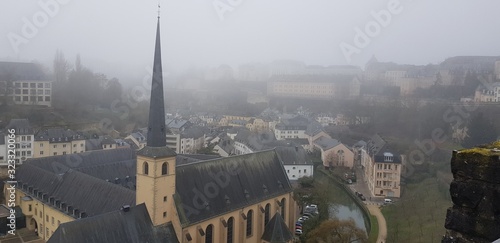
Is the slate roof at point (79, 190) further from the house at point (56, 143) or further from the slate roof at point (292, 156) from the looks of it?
the slate roof at point (292, 156)

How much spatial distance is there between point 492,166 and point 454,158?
15.9 inches

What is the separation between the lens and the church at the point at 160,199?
21.6 metres

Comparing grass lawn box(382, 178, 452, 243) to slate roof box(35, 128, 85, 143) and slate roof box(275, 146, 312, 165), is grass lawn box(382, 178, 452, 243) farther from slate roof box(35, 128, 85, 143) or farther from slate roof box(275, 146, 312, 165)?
slate roof box(35, 128, 85, 143)

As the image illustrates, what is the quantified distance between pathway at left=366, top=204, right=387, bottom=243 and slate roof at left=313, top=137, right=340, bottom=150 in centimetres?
1684

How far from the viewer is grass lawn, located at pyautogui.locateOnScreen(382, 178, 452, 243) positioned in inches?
1277

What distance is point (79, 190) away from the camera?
29109 mm

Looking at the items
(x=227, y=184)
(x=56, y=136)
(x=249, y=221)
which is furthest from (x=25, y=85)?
(x=249, y=221)

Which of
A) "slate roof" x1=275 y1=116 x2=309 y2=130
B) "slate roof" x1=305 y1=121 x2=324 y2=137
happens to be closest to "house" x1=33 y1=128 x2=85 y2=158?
"slate roof" x1=305 y1=121 x2=324 y2=137

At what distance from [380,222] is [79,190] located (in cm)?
2446

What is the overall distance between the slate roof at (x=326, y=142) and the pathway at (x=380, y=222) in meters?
16.8

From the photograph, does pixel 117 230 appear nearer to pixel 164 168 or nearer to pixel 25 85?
pixel 164 168

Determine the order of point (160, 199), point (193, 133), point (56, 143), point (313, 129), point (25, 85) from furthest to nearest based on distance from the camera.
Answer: point (313, 129), point (193, 133), point (25, 85), point (56, 143), point (160, 199)

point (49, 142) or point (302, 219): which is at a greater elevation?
point (49, 142)

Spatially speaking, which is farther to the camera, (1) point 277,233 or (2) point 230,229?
(1) point 277,233
